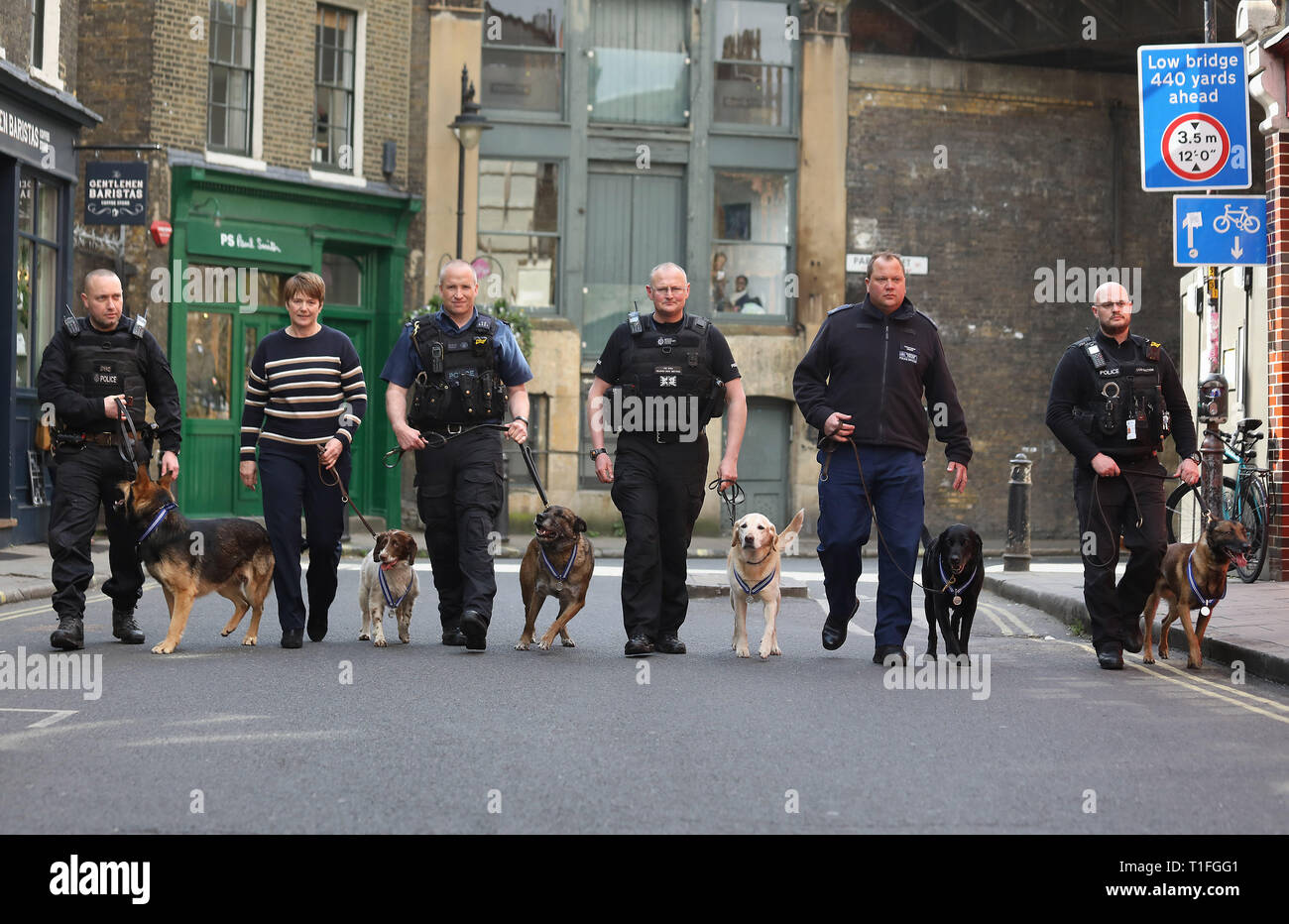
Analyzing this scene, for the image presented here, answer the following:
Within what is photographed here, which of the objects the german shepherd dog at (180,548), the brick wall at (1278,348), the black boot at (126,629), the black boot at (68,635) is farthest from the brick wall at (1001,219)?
the black boot at (68,635)

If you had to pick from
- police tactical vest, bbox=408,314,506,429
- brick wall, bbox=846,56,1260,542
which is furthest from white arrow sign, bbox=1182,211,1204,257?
brick wall, bbox=846,56,1260,542

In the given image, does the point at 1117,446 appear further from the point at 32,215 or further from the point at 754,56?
the point at 754,56

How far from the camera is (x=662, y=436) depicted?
30.7 feet

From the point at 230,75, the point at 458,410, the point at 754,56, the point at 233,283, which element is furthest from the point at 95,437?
the point at 754,56

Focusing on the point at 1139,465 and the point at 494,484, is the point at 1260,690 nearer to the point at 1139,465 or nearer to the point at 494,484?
the point at 1139,465

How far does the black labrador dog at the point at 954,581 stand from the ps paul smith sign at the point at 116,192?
40.6 ft

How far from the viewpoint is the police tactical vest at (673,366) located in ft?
30.4

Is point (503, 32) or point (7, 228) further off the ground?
point (503, 32)

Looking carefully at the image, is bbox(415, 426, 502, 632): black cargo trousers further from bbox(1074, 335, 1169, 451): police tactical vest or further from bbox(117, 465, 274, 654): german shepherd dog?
bbox(1074, 335, 1169, 451): police tactical vest

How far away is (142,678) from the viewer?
8.04 meters

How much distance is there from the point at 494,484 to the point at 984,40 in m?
19.1

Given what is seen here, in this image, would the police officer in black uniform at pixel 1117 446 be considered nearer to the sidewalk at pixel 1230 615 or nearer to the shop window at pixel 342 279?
the sidewalk at pixel 1230 615
